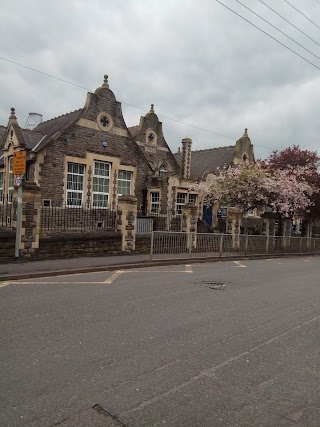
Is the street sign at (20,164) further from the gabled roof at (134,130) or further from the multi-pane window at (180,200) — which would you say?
the gabled roof at (134,130)

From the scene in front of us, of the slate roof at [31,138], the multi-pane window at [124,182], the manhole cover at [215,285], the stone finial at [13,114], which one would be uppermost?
the stone finial at [13,114]

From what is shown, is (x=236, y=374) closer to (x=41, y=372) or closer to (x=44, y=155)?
(x=41, y=372)

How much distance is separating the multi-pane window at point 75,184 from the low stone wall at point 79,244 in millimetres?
6764

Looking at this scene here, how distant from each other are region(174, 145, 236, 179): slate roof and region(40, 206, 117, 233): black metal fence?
54.8ft

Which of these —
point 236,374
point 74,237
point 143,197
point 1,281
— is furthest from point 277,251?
point 236,374

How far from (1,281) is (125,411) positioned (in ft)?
23.5

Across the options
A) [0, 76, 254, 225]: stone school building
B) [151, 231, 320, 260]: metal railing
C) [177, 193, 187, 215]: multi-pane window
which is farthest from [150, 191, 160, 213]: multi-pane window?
[151, 231, 320, 260]: metal railing

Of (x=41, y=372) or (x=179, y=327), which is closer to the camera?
(x=41, y=372)

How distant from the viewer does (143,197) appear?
80.5 feet

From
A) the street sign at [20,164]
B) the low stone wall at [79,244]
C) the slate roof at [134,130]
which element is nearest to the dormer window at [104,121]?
the slate roof at [134,130]

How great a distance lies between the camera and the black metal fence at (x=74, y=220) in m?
14.5

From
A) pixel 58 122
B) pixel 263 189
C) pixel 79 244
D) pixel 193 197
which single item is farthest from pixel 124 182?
pixel 79 244

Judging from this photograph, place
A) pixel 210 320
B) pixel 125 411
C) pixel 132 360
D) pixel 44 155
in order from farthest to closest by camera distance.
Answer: pixel 44 155 < pixel 210 320 < pixel 132 360 < pixel 125 411

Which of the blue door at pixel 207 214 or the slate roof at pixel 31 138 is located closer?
the slate roof at pixel 31 138
